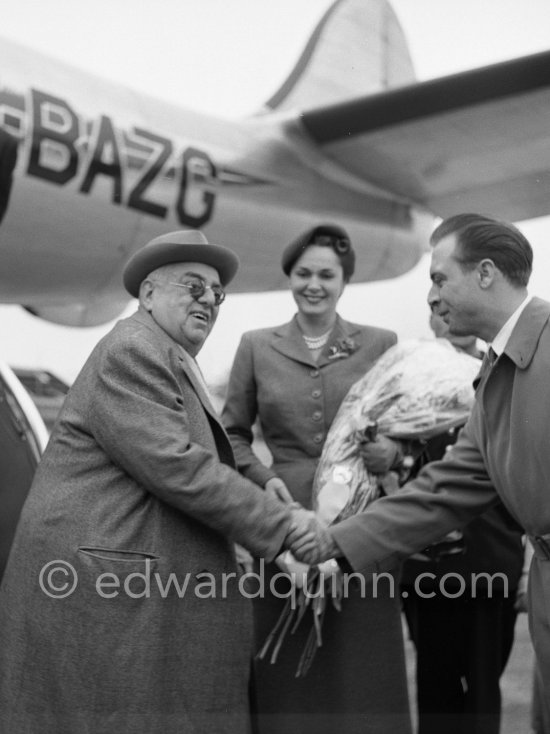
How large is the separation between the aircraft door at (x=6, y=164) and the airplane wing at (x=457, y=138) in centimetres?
136

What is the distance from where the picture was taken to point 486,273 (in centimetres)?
165

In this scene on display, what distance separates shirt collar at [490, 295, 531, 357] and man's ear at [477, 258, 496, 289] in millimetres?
77

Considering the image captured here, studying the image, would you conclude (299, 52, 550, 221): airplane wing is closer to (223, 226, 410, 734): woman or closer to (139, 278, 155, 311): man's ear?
(223, 226, 410, 734): woman

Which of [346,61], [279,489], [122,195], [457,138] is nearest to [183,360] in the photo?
[279,489]

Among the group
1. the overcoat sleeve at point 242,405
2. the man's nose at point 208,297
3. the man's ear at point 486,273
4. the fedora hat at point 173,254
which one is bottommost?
the overcoat sleeve at point 242,405

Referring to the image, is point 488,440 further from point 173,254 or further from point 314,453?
point 173,254

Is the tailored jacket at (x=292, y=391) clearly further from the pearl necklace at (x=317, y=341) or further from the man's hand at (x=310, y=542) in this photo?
the man's hand at (x=310, y=542)

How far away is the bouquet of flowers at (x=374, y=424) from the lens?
1971 mm

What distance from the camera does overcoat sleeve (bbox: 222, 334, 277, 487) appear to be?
7.21 feet

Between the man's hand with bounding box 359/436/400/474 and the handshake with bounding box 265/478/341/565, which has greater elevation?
the man's hand with bounding box 359/436/400/474

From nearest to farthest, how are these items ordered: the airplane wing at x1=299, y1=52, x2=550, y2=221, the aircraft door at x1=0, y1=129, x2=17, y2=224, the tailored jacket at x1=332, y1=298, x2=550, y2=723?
the tailored jacket at x1=332, y1=298, x2=550, y2=723, the airplane wing at x1=299, y1=52, x2=550, y2=221, the aircraft door at x1=0, y1=129, x2=17, y2=224

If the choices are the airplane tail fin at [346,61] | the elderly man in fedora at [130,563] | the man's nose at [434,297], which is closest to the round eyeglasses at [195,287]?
the elderly man in fedora at [130,563]

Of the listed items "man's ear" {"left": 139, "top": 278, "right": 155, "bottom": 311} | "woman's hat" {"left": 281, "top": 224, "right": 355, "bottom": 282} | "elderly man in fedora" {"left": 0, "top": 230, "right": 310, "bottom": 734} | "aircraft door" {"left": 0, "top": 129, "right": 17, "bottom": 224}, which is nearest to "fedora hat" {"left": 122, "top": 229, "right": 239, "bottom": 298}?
"man's ear" {"left": 139, "top": 278, "right": 155, "bottom": 311}

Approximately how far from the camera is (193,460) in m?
1.56
